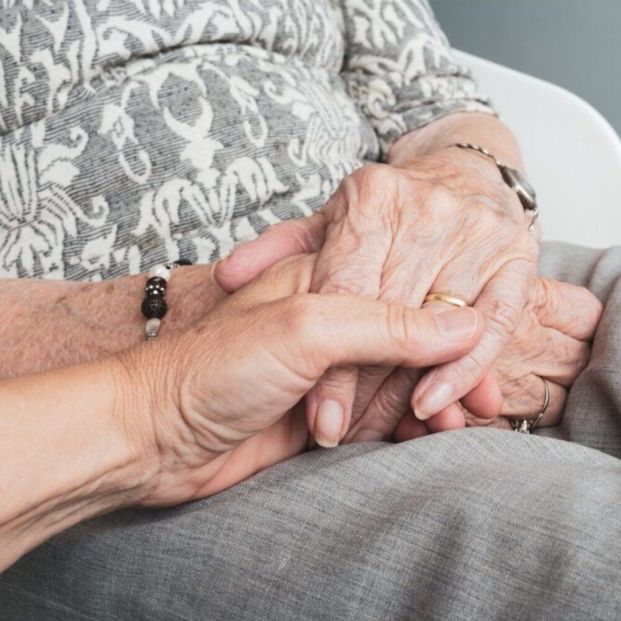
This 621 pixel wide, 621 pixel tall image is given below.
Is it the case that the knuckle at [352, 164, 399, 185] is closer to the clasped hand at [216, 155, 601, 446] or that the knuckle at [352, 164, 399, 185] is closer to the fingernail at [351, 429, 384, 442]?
the clasped hand at [216, 155, 601, 446]

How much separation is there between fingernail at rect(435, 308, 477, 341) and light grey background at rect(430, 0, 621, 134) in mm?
1343

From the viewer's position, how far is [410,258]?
817mm

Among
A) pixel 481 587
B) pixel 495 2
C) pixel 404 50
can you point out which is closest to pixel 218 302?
pixel 481 587

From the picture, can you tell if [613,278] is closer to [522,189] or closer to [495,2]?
[522,189]

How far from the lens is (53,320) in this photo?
836 millimetres

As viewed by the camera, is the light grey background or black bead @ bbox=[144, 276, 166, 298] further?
the light grey background

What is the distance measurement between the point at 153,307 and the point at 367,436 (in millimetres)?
238

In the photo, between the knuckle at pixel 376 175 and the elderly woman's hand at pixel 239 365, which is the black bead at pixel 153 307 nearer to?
the elderly woman's hand at pixel 239 365

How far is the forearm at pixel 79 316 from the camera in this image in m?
0.81

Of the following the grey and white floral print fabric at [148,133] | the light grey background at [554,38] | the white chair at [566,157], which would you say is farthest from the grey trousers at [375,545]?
the light grey background at [554,38]

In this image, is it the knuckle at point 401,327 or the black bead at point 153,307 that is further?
the black bead at point 153,307

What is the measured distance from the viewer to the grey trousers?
55cm

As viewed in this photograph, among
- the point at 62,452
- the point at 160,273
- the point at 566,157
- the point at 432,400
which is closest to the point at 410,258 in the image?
the point at 432,400

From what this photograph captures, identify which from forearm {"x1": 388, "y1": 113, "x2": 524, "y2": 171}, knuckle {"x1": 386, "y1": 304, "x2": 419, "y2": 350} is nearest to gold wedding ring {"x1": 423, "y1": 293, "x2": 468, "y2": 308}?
knuckle {"x1": 386, "y1": 304, "x2": 419, "y2": 350}
